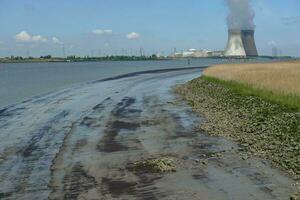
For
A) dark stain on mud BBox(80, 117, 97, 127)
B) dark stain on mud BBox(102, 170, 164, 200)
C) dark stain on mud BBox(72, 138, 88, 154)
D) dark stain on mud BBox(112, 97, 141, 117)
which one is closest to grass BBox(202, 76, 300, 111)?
dark stain on mud BBox(112, 97, 141, 117)

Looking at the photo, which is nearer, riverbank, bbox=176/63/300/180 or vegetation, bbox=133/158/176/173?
vegetation, bbox=133/158/176/173

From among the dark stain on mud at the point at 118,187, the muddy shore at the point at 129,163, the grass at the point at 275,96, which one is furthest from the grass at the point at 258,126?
the dark stain on mud at the point at 118,187

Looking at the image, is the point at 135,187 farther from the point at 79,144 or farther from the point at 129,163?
the point at 79,144

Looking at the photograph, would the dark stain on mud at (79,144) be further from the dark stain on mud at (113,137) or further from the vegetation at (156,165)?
the vegetation at (156,165)

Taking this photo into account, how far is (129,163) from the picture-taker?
1377 centimetres

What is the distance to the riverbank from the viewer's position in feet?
46.4

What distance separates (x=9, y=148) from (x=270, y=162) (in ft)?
26.7

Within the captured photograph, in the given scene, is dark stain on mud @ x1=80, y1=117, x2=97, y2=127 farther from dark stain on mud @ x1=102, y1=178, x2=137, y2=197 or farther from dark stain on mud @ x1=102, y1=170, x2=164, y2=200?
dark stain on mud @ x1=102, y1=178, x2=137, y2=197

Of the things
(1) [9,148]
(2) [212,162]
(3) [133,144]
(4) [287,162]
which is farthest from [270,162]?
(1) [9,148]

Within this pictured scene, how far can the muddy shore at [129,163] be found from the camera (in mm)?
10773

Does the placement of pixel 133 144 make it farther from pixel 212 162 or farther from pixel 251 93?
pixel 251 93

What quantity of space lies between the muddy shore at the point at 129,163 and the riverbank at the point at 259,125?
46cm

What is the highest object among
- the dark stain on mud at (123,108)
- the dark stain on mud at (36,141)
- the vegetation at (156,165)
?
the vegetation at (156,165)

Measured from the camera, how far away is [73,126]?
22094mm
